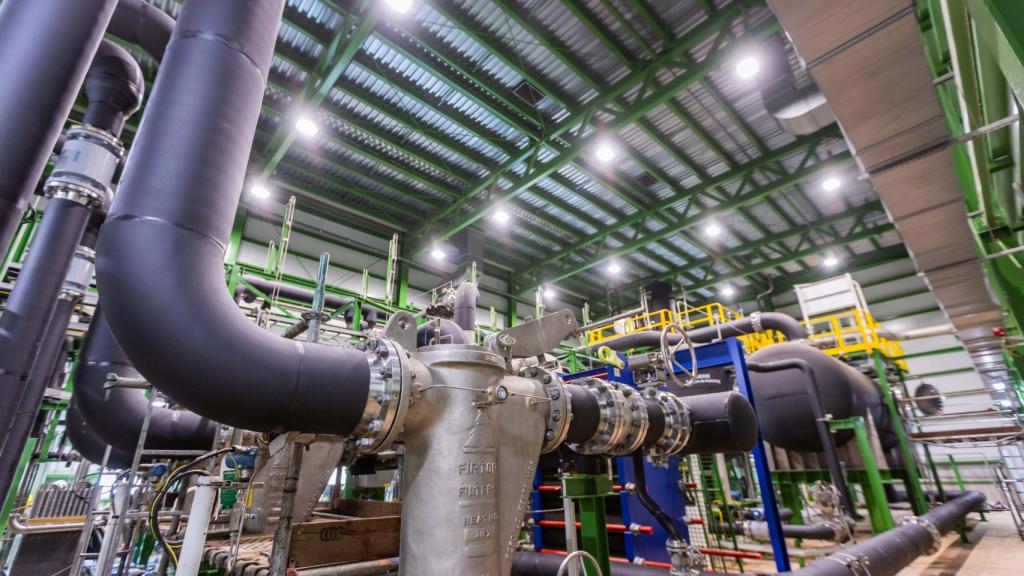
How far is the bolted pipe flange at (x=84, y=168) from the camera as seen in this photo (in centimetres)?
221

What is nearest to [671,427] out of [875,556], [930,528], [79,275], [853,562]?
[853,562]

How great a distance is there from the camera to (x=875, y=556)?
2.96 meters

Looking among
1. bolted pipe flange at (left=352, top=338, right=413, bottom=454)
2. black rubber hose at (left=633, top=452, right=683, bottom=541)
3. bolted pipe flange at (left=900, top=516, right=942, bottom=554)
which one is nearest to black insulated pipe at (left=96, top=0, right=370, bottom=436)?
bolted pipe flange at (left=352, top=338, right=413, bottom=454)

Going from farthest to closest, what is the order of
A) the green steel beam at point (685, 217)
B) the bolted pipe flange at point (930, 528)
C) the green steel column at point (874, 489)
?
the green steel beam at point (685, 217), the green steel column at point (874, 489), the bolted pipe flange at point (930, 528)

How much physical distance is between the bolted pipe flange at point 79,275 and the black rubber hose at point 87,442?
47.3 inches

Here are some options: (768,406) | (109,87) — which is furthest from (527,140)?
(109,87)

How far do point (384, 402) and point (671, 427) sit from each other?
1693mm

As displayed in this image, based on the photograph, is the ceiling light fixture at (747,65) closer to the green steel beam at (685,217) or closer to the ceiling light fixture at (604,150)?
the ceiling light fixture at (604,150)

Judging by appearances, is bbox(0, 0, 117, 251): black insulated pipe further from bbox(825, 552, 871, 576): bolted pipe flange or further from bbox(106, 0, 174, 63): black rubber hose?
bbox(825, 552, 871, 576): bolted pipe flange

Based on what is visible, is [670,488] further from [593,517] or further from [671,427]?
[593,517]

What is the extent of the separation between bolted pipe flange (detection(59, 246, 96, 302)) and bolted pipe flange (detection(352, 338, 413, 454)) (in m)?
2.95

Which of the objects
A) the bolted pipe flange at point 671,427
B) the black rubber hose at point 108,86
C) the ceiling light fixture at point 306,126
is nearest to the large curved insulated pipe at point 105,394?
the black rubber hose at point 108,86

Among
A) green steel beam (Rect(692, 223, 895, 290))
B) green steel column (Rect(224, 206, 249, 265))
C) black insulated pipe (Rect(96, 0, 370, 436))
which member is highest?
green steel beam (Rect(692, 223, 895, 290))

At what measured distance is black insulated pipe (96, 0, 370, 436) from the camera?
1122 mm
